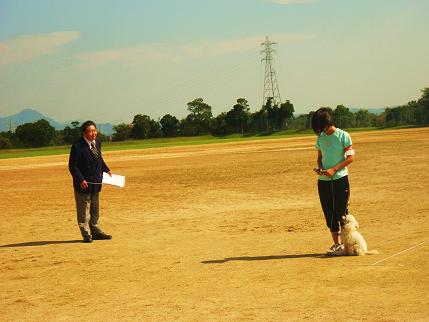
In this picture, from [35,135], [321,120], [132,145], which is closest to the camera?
[321,120]

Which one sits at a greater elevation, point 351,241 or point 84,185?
point 84,185

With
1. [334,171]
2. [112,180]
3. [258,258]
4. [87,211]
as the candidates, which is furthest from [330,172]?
[87,211]

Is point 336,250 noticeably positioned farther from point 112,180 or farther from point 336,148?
point 112,180

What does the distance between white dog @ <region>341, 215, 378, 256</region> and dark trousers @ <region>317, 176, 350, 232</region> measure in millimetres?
137

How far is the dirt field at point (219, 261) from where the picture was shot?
613 cm

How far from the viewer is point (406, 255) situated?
7961 millimetres

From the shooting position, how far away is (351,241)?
26.8ft

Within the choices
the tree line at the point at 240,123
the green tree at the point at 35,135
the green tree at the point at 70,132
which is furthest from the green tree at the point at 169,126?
the green tree at the point at 35,135

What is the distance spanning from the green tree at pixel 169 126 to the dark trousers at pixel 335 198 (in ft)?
336

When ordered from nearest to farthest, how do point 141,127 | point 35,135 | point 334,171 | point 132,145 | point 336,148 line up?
point 334,171 < point 336,148 < point 132,145 < point 35,135 < point 141,127

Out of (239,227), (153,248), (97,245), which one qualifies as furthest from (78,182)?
(239,227)

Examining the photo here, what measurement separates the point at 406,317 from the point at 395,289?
0.96 m

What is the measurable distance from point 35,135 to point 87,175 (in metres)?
91.8

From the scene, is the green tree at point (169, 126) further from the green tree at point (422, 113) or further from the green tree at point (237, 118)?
the green tree at point (422, 113)
